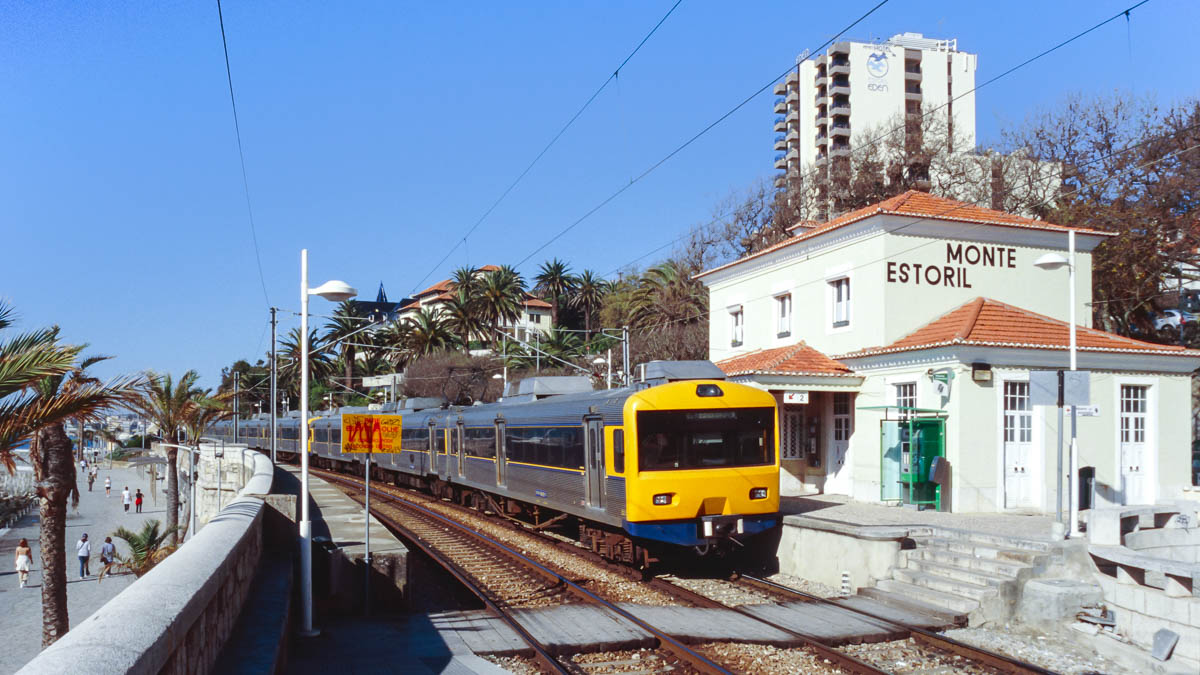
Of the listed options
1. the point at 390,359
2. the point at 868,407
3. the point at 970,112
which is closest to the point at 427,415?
the point at 868,407

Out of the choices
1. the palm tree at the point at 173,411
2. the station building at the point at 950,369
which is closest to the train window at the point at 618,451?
the station building at the point at 950,369

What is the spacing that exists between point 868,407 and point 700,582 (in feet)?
25.1

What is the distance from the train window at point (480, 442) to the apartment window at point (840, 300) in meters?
8.98

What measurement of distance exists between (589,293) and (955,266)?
Result: 183ft

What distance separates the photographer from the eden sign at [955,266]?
906 inches

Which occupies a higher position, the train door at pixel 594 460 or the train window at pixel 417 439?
the train door at pixel 594 460

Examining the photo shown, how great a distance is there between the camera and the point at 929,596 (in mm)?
12555

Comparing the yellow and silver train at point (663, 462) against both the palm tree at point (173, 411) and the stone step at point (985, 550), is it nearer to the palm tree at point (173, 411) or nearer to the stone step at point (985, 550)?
the stone step at point (985, 550)

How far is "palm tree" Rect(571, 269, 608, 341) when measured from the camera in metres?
78.6

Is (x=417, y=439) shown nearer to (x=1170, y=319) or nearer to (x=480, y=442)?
(x=480, y=442)

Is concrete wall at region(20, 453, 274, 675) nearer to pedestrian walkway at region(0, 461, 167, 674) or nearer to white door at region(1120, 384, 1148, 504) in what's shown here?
pedestrian walkway at region(0, 461, 167, 674)

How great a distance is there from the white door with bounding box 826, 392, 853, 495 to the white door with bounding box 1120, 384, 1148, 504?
5748 millimetres

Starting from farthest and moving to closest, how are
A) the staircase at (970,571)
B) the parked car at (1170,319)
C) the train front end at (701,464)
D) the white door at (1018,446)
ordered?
1. the parked car at (1170,319)
2. the white door at (1018,446)
3. the train front end at (701,464)
4. the staircase at (970,571)

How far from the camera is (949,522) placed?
688 inches
